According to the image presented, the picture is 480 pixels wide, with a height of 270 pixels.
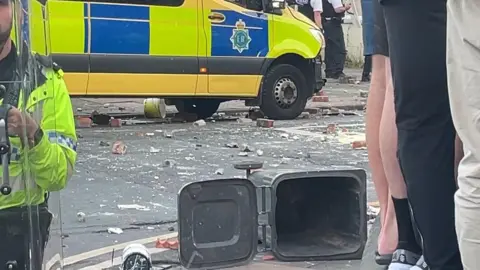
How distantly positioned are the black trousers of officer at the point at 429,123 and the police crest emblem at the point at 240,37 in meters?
9.06

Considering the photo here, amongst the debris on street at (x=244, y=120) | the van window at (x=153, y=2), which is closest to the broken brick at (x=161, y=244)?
the van window at (x=153, y=2)

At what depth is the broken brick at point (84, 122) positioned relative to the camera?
37.3 feet

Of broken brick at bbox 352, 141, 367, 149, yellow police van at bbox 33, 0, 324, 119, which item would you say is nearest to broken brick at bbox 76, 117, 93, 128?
yellow police van at bbox 33, 0, 324, 119

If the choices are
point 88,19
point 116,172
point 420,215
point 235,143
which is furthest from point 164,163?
point 420,215

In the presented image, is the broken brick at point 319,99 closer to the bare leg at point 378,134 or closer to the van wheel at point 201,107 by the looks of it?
the van wheel at point 201,107

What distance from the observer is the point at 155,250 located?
4895mm

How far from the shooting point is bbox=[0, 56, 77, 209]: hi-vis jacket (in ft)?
9.61

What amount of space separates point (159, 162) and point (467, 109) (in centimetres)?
603

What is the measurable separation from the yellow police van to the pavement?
42cm

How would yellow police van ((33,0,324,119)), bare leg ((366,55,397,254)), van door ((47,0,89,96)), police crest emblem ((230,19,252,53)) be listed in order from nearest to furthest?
bare leg ((366,55,397,254)) < van door ((47,0,89,96)) < yellow police van ((33,0,324,119)) < police crest emblem ((230,19,252,53))

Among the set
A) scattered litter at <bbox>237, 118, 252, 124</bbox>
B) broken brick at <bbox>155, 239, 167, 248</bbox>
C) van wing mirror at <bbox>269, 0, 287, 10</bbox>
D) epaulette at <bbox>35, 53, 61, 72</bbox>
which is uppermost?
epaulette at <bbox>35, 53, 61, 72</bbox>

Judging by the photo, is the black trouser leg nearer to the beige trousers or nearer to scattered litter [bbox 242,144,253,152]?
scattered litter [bbox 242,144,253,152]

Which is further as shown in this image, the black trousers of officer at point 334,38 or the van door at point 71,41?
the black trousers of officer at point 334,38

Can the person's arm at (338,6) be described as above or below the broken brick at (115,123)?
above
